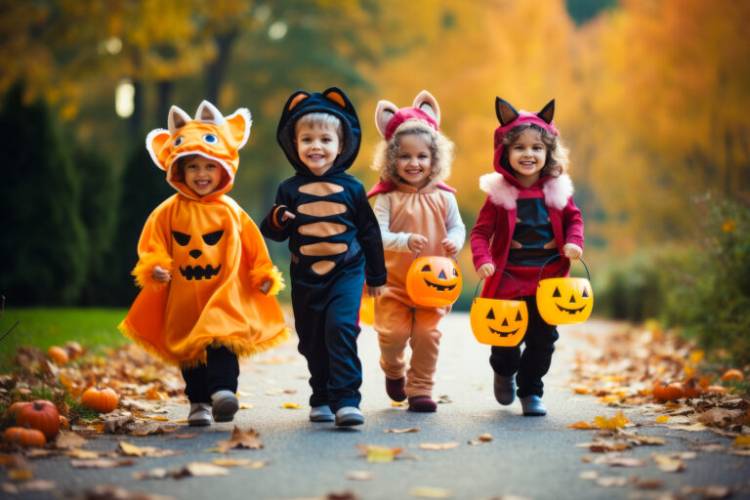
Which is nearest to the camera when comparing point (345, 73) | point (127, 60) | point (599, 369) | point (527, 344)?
point (527, 344)

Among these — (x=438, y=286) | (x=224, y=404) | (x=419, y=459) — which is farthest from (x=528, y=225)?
(x=224, y=404)

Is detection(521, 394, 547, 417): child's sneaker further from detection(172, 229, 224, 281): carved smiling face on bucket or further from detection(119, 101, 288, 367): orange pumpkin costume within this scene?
detection(172, 229, 224, 281): carved smiling face on bucket

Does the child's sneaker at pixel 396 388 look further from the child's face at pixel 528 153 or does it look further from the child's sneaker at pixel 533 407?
the child's face at pixel 528 153

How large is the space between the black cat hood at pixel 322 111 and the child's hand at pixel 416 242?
59 cm

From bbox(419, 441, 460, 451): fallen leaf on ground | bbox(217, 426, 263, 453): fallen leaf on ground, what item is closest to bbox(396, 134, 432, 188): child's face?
bbox(419, 441, 460, 451): fallen leaf on ground

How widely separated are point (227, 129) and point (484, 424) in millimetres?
2306

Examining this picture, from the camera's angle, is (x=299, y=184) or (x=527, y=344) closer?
(x=299, y=184)

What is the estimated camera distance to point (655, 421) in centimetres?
549

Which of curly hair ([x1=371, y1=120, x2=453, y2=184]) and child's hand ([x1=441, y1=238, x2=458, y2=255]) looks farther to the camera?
curly hair ([x1=371, y1=120, x2=453, y2=184])

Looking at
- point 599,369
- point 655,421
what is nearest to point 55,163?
point 599,369

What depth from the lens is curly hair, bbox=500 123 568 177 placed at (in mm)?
5922

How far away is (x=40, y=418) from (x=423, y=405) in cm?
232

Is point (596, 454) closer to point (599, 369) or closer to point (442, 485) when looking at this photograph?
point (442, 485)

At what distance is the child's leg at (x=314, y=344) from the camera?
217 inches
